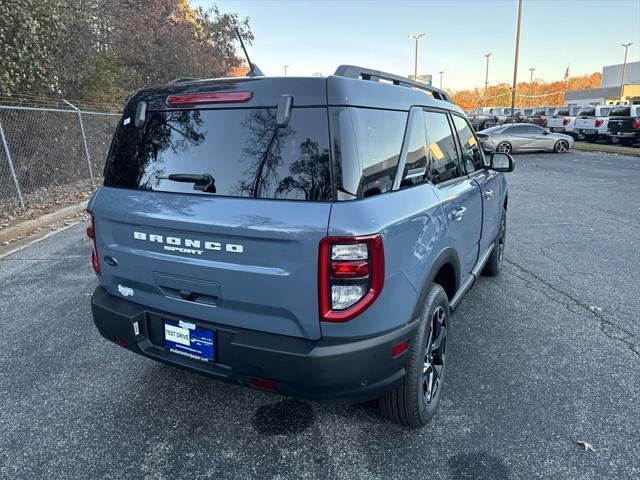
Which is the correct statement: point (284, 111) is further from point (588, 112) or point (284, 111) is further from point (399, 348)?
point (588, 112)

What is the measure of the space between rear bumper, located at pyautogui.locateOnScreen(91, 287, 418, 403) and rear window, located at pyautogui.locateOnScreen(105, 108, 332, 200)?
670 millimetres

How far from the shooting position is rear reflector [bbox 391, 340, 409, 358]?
2.13 metres

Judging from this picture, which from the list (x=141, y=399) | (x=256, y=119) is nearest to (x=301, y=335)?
(x=256, y=119)

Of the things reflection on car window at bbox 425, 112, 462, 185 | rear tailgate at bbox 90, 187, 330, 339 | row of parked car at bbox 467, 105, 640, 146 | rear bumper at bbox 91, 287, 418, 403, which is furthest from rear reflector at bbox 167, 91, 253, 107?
row of parked car at bbox 467, 105, 640, 146

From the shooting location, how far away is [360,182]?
6.70 ft

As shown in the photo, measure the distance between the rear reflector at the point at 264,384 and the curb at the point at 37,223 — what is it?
6.22 metres

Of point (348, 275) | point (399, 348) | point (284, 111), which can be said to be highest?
point (284, 111)

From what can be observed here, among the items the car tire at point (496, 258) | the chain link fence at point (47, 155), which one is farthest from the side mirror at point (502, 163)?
the chain link fence at point (47, 155)

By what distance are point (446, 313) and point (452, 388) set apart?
23.3 inches

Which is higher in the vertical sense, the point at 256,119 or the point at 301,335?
the point at 256,119

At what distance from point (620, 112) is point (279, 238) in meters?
29.3

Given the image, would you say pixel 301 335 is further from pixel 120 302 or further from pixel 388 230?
pixel 120 302

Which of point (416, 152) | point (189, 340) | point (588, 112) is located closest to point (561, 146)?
point (588, 112)

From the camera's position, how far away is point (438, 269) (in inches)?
99.9
